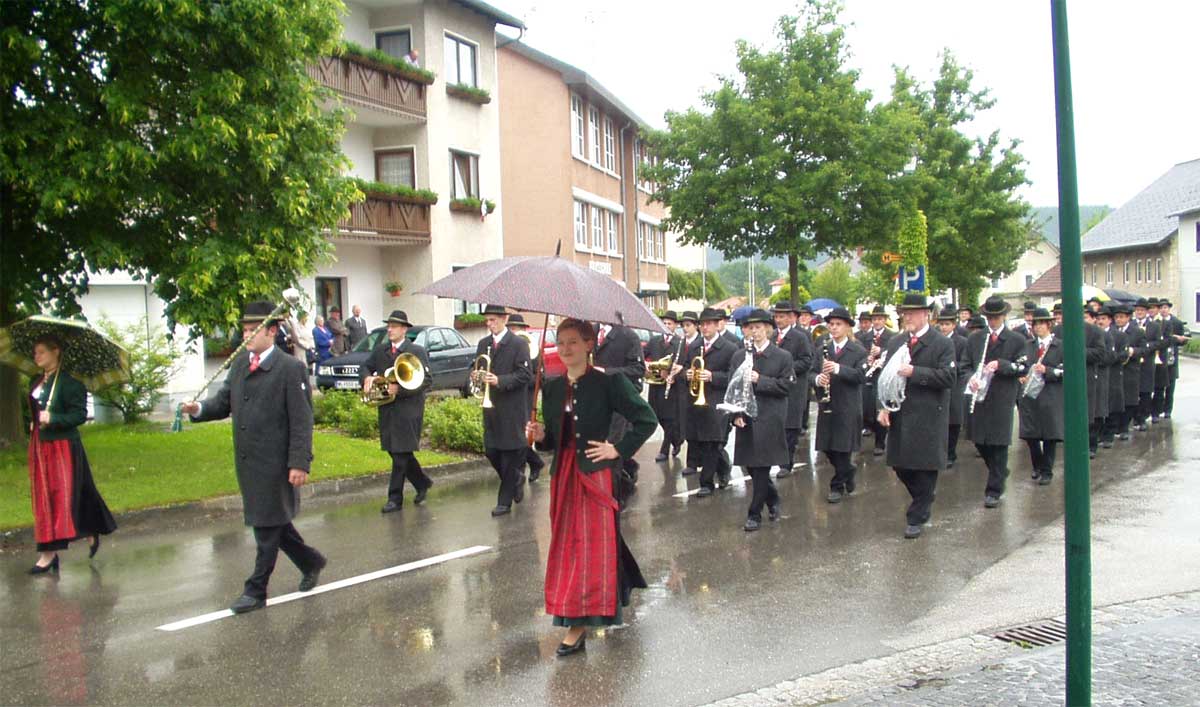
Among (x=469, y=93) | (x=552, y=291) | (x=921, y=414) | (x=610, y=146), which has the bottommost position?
(x=921, y=414)

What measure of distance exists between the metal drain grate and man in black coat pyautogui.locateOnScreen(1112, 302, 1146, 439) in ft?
33.5

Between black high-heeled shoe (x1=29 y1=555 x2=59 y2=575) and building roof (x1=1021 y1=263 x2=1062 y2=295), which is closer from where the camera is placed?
black high-heeled shoe (x1=29 y1=555 x2=59 y2=575)

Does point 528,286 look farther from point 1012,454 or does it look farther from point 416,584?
point 1012,454

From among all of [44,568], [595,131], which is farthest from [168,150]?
[595,131]

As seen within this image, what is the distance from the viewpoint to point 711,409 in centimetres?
1133

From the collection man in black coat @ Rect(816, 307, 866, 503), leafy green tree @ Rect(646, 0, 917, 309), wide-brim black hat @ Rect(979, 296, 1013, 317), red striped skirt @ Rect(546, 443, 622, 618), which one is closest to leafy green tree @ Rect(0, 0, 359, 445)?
man in black coat @ Rect(816, 307, 866, 503)

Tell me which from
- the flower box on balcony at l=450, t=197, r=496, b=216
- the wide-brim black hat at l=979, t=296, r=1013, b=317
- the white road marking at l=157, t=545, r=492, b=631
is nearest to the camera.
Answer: the white road marking at l=157, t=545, r=492, b=631

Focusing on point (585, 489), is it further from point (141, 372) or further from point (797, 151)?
point (797, 151)

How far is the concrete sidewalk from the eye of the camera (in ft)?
16.3

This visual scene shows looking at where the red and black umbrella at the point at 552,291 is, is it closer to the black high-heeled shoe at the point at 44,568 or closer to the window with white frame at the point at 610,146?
the black high-heeled shoe at the point at 44,568

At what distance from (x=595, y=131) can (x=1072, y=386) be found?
122 feet

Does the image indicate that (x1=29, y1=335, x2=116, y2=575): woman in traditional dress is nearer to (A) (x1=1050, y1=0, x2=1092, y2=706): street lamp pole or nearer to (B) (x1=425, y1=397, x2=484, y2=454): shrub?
(B) (x1=425, y1=397, x2=484, y2=454): shrub

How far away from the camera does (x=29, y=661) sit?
5.90 metres

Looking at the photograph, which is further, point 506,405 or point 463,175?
point 463,175
